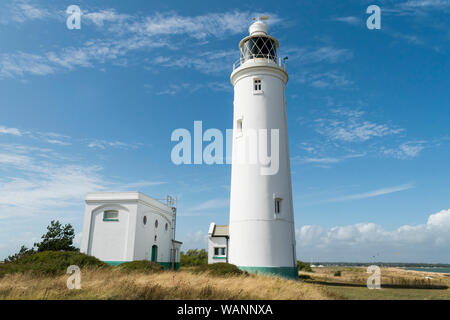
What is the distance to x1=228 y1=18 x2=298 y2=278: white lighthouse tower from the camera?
726 inches

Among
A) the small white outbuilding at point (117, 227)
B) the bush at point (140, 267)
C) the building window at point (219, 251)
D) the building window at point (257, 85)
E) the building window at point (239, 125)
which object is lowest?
the bush at point (140, 267)

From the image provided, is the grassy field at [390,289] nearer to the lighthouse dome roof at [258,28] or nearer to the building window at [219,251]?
the building window at [219,251]

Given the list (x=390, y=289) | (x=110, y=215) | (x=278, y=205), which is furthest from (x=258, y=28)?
(x=390, y=289)

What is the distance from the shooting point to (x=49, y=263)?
610 inches

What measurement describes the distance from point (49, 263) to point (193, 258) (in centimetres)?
2560

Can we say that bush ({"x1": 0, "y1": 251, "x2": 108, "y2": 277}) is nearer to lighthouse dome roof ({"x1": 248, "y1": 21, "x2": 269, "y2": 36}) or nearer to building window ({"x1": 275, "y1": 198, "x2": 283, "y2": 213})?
building window ({"x1": 275, "y1": 198, "x2": 283, "y2": 213})

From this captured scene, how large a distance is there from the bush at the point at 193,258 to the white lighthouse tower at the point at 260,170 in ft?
66.3

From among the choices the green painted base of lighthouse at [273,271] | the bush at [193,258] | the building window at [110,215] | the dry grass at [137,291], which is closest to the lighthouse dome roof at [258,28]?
the green painted base of lighthouse at [273,271]

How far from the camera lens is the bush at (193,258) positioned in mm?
38112

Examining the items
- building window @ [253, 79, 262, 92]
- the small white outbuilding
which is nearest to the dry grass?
the small white outbuilding

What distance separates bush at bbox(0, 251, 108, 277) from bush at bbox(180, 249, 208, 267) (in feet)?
70.0
